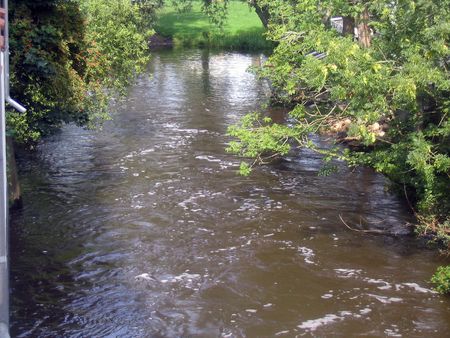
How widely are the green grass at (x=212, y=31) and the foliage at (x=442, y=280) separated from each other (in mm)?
31878

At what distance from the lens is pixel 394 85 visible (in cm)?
1016

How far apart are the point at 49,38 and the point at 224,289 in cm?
567

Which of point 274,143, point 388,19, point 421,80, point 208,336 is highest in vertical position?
point 388,19

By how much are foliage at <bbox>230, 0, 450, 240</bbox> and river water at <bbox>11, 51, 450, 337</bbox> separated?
157 cm

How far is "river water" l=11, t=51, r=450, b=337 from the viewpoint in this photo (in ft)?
34.1

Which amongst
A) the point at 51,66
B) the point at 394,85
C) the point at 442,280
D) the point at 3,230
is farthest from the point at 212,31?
the point at 3,230

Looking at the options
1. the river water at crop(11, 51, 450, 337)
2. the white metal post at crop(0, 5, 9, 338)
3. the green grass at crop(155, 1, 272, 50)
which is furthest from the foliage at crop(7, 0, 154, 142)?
the green grass at crop(155, 1, 272, 50)

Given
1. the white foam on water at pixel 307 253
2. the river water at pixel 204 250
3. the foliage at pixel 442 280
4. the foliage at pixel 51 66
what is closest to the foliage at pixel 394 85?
the foliage at pixel 442 280

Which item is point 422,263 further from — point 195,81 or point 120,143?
point 195,81

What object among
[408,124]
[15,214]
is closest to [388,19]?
[408,124]

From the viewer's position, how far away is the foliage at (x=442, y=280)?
1090 centimetres

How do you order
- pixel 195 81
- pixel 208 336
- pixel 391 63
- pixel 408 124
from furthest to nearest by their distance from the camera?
pixel 195 81, pixel 408 124, pixel 391 63, pixel 208 336

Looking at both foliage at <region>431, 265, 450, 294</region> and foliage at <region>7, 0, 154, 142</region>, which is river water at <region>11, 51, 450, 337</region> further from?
foliage at <region>7, 0, 154, 142</region>

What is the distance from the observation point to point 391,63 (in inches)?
444
